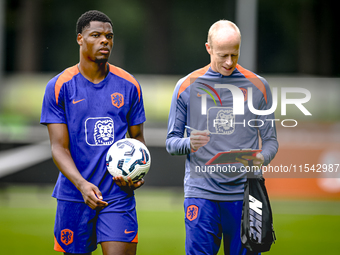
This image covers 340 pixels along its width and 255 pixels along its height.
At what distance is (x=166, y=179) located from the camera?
891 cm

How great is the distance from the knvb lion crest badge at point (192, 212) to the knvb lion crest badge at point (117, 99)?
31.4 inches

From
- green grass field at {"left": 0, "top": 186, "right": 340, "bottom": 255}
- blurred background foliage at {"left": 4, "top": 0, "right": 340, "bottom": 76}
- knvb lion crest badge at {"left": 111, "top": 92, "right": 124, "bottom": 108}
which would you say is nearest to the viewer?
knvb lion crest badge at {"left": 111, "top": 92, "right": 124, "bottom": 108}

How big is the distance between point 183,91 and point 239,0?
4.34m

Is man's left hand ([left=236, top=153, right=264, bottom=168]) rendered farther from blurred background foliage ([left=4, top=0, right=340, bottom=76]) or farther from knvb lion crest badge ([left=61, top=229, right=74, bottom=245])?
blurred background foliage ([left=4, top=0, right=340, bottom=76])

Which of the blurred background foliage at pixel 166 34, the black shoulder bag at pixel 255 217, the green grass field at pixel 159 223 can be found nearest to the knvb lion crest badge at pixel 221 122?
the black shoulder bag at pixel 255 217

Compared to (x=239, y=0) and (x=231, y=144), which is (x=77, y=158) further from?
(x=239, y=0)

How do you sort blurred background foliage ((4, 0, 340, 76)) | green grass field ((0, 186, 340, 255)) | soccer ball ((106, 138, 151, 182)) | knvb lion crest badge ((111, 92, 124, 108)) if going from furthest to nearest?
1. blurred background foliage ((4, 0, 340, 76))
2. green grass field ((0, 186, 340, 255))
3. knvb lion crest badge ((111, 92, 124, 108))
4. soccer ball ((106, 138, 151, 182))

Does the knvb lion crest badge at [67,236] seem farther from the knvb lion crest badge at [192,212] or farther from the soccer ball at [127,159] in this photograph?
the knvb lion crest badge at [192,212]

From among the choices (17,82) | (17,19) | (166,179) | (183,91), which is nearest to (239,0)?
(166,179)

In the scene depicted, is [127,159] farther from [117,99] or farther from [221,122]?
[221,122]

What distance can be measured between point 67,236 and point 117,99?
3.04 feet

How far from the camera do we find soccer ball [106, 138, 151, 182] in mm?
3000

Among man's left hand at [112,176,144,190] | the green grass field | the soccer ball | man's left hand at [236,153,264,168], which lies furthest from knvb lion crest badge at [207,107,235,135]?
the green grass field

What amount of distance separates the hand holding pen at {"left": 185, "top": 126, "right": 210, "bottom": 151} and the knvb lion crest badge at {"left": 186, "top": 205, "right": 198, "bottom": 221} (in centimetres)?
37
